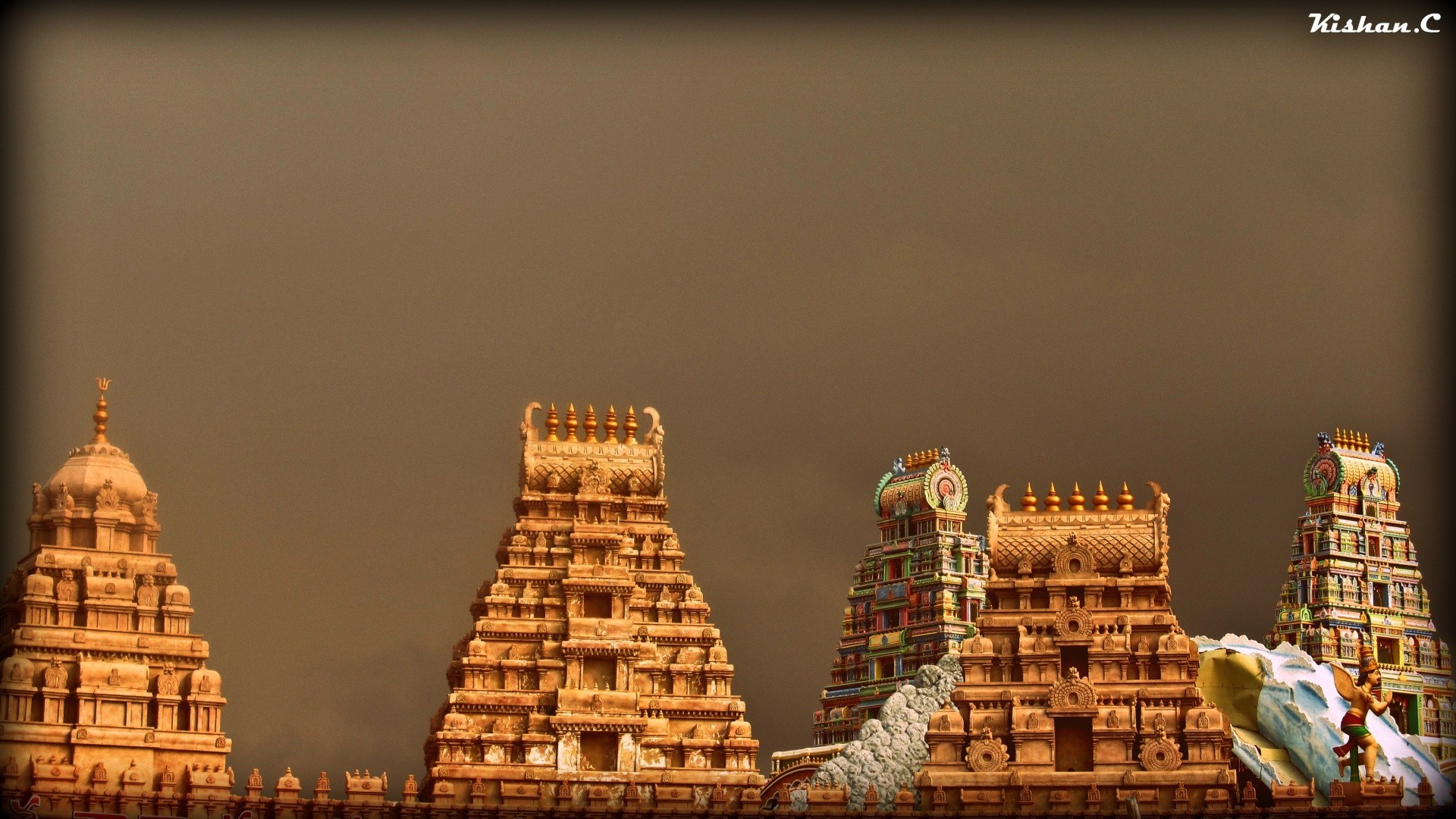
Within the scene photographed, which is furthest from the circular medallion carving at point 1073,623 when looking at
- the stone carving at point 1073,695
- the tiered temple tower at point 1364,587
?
the tiered temple tower at point 1364,587

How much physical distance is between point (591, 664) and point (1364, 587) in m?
48.3

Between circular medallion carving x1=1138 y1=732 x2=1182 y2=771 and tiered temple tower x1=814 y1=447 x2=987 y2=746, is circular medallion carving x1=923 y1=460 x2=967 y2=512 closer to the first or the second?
tiered temple tower x1=814 y1=447 x2=987 y2=746

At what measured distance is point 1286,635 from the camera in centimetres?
11312

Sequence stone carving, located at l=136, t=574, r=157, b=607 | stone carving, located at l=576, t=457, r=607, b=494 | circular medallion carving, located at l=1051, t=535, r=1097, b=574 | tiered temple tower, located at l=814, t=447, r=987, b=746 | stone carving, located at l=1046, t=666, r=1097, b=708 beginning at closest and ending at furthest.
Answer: stone carving, located at l=1046, t=666, r=1097, b=708 → stone carving, located at l=136, t=574, r=157, b=607 → circular medallion carving, located at l=1051, t=535, r=1097, b=574 → stone carving, located at l=576, t=457, r=607, b=494 → tiered temple tower, located at l=814, t=447, r=987, b=746

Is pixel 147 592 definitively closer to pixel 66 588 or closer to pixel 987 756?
pixel 66 588

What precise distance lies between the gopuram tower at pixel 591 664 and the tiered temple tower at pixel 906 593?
103 ft

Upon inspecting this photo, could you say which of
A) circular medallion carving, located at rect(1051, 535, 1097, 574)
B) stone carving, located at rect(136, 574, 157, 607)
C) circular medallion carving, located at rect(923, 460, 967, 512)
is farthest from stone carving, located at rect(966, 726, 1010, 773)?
circular medallion carving, located at rect(923, 460, 967, 512)

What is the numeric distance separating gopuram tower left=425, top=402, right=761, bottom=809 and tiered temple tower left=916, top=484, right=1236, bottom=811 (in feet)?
20.2

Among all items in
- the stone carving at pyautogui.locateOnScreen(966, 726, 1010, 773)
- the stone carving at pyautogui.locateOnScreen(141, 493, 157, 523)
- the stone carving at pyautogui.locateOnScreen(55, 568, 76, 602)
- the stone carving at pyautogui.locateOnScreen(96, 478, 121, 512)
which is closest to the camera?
the stone carving at pyautogui.locateOnScreen(966, 726, 1010, 773)

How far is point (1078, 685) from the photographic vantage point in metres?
72.9

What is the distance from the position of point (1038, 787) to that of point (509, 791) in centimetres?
1321

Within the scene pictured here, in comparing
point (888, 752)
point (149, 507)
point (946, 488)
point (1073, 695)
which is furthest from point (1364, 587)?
point (149, 507)

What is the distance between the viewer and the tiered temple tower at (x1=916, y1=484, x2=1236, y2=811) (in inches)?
2840

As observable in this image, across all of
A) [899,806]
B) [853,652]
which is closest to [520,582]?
[899,806]
